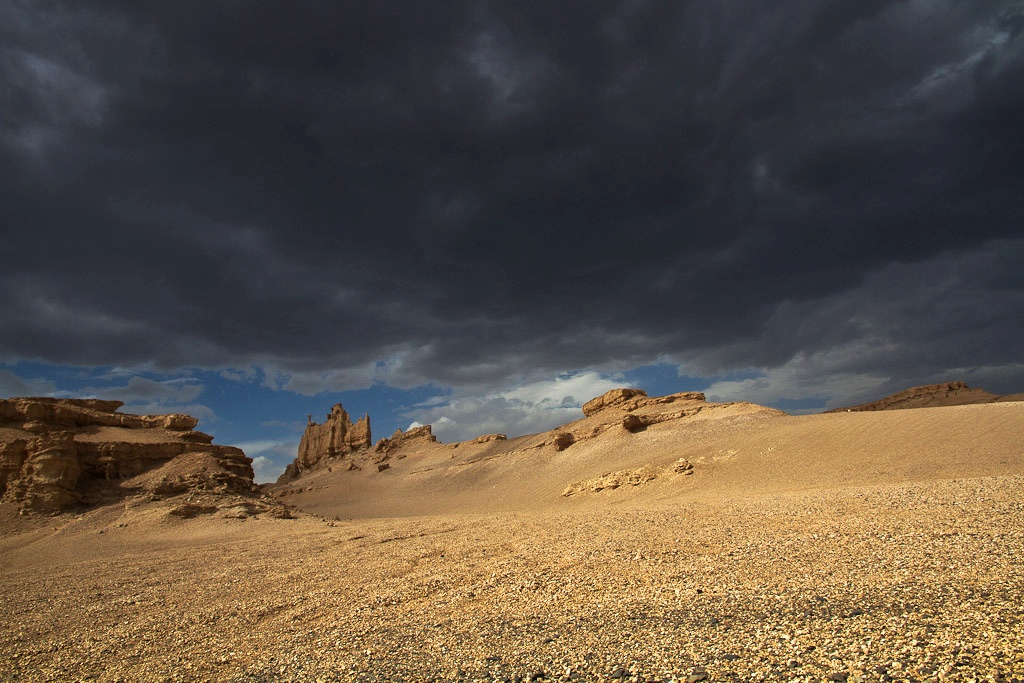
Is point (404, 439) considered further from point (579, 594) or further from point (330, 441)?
point (579, 594)

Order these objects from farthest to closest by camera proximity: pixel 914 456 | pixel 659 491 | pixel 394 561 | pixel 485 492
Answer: pixel 485 492 < pixel 659 491 < pixel 914 456 < pixel 394 561

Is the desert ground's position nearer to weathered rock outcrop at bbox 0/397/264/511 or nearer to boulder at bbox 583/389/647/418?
weathered rock outcrop at bbox 0/397/264/511

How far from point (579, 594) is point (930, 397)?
241 feet

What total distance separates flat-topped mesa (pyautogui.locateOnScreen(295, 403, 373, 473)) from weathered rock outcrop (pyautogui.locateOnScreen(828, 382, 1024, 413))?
233 feet

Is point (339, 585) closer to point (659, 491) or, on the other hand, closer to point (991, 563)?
point (991, 563)

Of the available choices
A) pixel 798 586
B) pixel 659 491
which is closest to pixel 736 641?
pixel 798 586

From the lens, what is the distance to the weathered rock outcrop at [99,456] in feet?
87.8

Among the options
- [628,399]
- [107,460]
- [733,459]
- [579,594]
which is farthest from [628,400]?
[579,594]

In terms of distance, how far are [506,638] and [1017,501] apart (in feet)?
45.1

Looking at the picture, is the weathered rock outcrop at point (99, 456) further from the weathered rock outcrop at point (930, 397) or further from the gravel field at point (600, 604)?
the weathered rock outcrop at point (930, 397)

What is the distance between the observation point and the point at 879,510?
42.5 ft

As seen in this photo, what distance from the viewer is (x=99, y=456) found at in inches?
1223

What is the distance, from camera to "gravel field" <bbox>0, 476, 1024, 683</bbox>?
17.7 feet

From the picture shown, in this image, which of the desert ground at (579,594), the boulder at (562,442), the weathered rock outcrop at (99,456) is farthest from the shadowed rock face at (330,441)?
the desert ground at (579,594)
